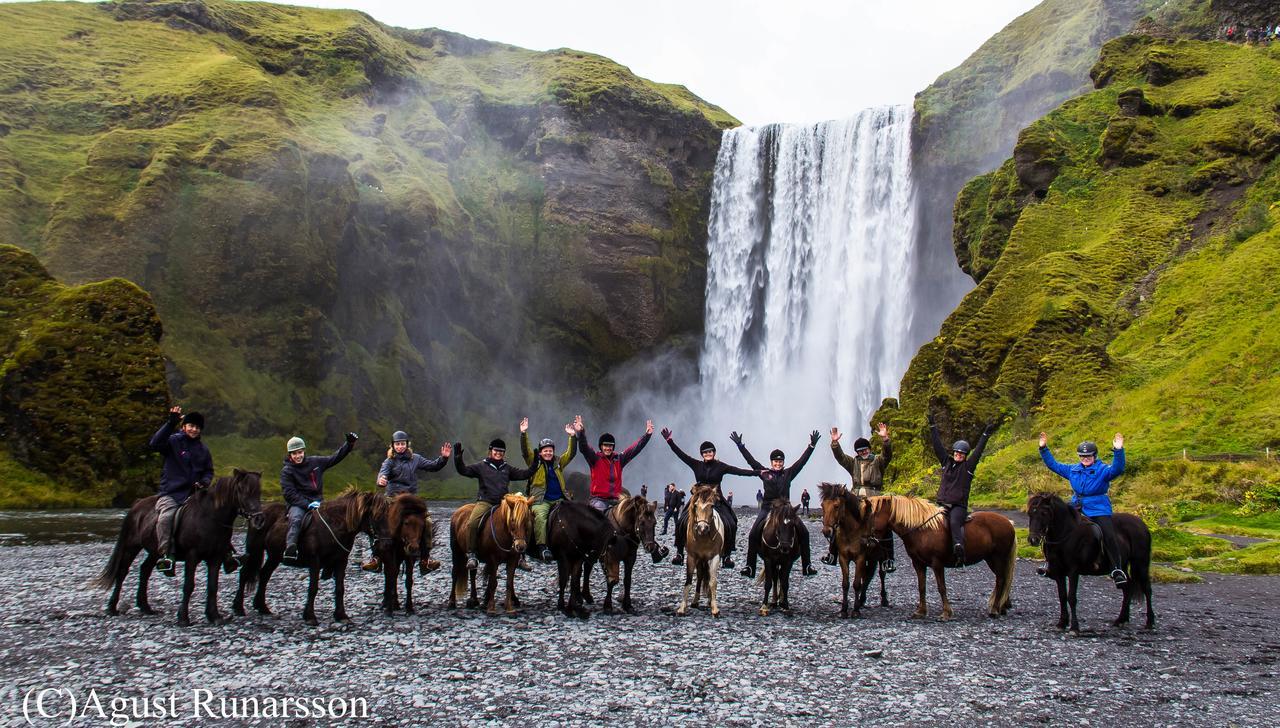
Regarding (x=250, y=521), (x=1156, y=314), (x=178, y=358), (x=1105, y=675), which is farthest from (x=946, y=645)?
(x=178, y=358)

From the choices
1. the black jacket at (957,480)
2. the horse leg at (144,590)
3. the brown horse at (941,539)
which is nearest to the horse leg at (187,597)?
the horse leg at (144,590)

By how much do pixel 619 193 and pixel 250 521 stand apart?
85066 mm

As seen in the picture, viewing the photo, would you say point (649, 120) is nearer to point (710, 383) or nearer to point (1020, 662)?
point (710, 383)

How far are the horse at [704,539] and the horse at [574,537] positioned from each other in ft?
5.59

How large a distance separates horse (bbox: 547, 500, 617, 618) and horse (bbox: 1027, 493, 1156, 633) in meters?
8.38

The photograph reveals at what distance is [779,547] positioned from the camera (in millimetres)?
16844

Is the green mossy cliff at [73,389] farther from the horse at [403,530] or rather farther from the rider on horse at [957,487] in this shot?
the rider on horse at [957,487]

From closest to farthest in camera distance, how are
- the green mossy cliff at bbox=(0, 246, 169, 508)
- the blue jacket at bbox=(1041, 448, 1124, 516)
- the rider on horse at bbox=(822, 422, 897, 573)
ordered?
the blue jacket at bbox=(1041, 448, 1124, 516)
the rider on horse at bbox=(822, 422, 897, 573)
the green mossy cliff at bbox=(0, 246, 169, 508)

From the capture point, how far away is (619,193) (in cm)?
9694

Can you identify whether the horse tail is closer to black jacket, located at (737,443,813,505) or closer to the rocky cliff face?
black jacket, located at (737,443,813,505)

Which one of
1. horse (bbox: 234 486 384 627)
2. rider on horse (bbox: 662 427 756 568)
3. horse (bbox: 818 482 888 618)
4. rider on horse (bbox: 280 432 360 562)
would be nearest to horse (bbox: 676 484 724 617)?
rider on horse (bbox: 662 427 756 568)

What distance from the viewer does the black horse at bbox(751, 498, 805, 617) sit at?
1659cm

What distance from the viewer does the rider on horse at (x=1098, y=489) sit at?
15164 mm

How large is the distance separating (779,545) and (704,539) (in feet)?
5.16
